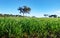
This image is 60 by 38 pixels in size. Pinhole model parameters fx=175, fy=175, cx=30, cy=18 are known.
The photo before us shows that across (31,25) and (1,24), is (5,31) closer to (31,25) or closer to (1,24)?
(1,24)

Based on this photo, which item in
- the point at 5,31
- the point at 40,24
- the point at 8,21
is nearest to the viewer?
the point at 5,31

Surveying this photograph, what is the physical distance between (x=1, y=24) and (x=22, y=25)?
3.40 feet

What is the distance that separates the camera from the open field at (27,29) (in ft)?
25.5

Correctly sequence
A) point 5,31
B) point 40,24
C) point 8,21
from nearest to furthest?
point 5,31, point 8,21, point 40,24

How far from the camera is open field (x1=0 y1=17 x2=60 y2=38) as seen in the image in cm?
777

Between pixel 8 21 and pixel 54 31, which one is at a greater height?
pixel 8 21

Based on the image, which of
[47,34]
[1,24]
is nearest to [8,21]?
[1,24]

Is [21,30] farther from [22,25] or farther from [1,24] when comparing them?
[1,24]

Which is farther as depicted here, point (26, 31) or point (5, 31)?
point (26, 31)

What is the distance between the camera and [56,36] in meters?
9.22

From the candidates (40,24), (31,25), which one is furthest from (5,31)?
(40,24)

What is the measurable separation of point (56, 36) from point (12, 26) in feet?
8.58

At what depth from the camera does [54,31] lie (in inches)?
360

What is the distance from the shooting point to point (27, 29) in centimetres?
834
